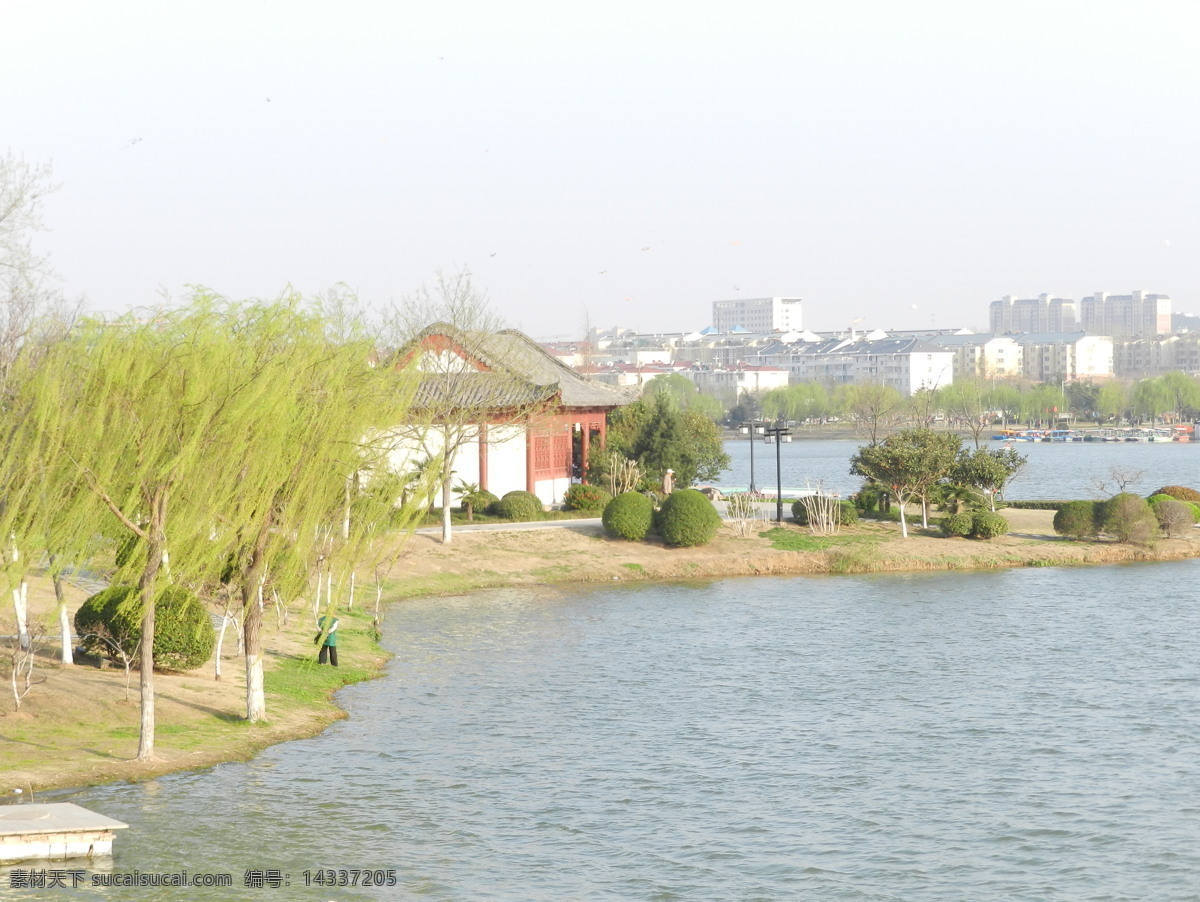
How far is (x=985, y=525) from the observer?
48812 millimetres

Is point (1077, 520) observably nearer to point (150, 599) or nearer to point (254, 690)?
point (254, 690)

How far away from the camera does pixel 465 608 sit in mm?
38938

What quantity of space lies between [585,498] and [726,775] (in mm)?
30743

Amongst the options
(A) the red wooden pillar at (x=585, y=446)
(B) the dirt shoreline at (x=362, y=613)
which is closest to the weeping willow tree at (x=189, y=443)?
(B) the dirt shoreline at (x=362, y=613)

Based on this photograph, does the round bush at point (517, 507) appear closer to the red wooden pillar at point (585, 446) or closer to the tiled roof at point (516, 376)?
the tiled roof at point (516, 376)

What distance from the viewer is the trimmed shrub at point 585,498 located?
52.2 meters

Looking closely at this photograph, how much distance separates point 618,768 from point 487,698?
18.1ft

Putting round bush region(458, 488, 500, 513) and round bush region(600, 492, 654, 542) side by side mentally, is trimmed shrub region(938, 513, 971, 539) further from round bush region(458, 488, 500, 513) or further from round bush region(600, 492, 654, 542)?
round bush region(458, 488, 500, 513)

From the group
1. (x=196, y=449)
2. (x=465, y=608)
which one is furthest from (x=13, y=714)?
(x=465, y=608)

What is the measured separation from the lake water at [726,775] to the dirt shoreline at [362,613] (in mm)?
852

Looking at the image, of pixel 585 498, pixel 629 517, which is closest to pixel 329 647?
A: pixel 629 517

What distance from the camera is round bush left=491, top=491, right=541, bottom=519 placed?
164 feet

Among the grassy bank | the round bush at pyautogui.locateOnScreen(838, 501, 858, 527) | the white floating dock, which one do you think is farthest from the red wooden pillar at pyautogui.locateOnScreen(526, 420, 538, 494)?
the white floating dock

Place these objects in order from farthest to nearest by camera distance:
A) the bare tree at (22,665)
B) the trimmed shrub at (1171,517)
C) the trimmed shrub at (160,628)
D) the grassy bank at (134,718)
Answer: the trimmed shrub at (1171,517) → the trimmed shrub at (160,628) → the bare tree at (22,665) → the grassy bank at (134,718)
